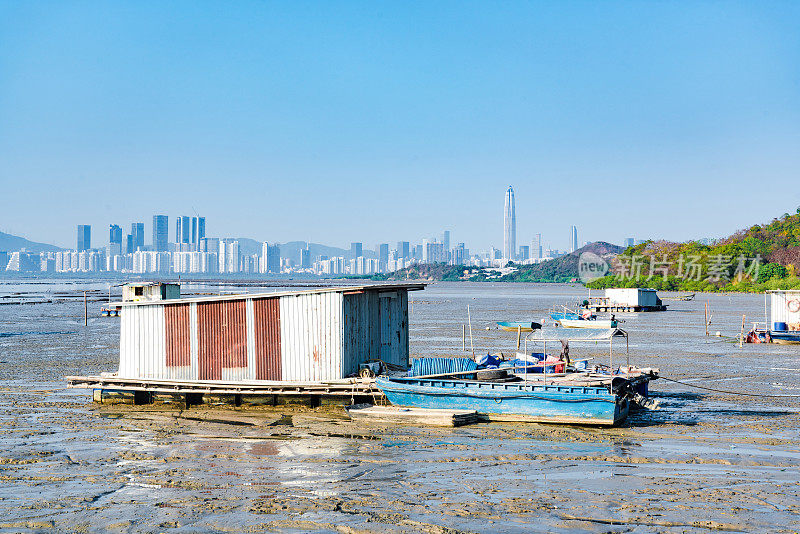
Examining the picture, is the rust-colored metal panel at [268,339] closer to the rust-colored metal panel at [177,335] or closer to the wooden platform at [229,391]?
the wooden platform at [229,391]

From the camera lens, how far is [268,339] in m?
23.1

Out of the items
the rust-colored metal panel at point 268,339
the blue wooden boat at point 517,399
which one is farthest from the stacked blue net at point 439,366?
the rust-colored metal panel at point 268,339

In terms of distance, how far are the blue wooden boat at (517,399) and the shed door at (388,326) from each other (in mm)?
2945

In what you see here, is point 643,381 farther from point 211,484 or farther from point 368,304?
point 211,484

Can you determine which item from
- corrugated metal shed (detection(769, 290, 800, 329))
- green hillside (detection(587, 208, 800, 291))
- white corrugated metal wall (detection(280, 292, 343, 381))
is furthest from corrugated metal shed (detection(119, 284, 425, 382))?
green hillside (detection(587, 208, 800, 291))

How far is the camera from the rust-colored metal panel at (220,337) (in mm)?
23453

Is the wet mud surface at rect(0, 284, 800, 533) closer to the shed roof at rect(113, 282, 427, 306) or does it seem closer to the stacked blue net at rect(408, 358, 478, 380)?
the stacked blue net at rect(408, 358, 478, 380)

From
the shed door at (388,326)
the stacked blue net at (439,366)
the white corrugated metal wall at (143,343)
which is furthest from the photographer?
the shed door at (388,326)

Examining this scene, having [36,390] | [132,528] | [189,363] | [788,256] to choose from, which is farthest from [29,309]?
[788,256]

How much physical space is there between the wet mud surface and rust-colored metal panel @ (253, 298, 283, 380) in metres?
1.19

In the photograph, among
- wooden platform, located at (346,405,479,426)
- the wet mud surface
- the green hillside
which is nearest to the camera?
the wet mud surface

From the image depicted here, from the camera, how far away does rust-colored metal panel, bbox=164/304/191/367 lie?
24.0 metres

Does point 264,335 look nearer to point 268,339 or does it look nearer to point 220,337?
point 268,339

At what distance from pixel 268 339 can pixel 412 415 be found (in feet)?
17.3
